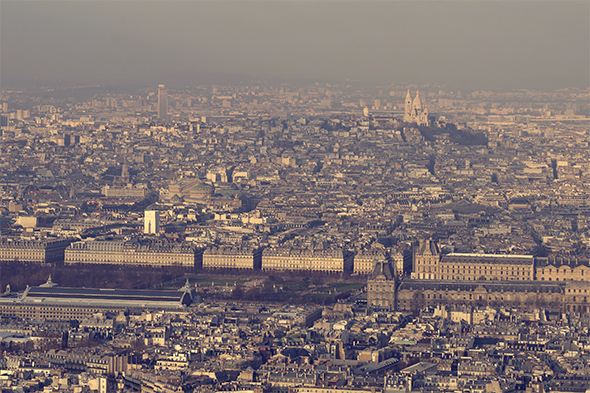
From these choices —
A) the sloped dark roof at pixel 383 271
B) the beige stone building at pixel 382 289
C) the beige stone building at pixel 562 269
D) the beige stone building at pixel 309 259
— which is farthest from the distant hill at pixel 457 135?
the beige stone building at pixel 382 289

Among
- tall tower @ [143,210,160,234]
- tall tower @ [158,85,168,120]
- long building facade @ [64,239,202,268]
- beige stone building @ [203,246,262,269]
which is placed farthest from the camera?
tall tower @ [158,85,168,120]

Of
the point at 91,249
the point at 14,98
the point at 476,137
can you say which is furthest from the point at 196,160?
the point at 91,249

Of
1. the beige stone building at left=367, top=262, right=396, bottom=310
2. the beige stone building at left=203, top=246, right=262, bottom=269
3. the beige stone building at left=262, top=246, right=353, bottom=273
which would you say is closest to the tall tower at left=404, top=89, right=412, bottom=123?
the beige stone building at left=203, top=246, right=262, bottom=269

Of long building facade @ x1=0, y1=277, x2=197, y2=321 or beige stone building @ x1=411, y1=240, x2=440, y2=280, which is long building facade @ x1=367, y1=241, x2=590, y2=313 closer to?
beige stone building @ x1=411, y1=240, x2=440, y2=280

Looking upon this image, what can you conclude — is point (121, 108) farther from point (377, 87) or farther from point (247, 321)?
point (247, 321)

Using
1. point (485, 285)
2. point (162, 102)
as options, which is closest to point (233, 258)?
point (485, 285)

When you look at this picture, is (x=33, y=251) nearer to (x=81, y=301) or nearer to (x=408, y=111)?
(x=81, y=301)

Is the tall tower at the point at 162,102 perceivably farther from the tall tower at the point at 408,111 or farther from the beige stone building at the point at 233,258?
the beige stone building at the point at 233,258
